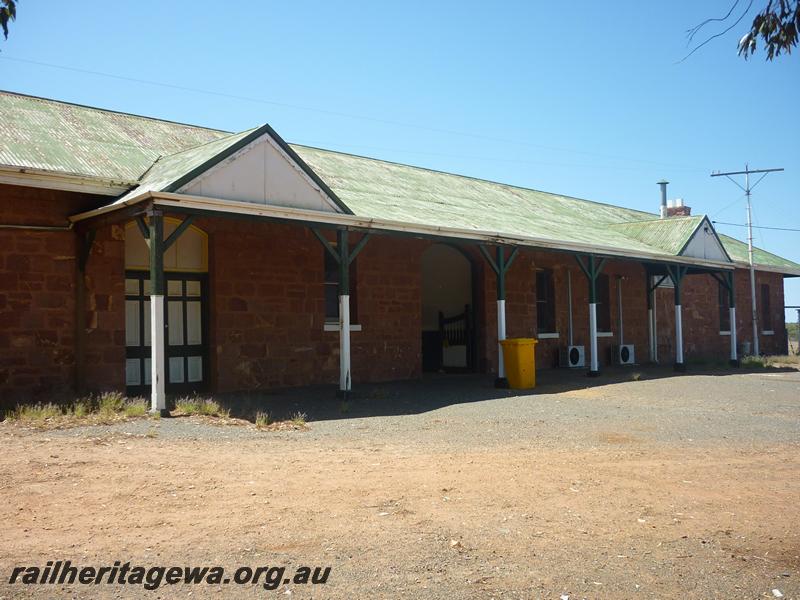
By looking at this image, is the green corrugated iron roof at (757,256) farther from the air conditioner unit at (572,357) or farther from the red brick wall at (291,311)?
the red brick wall at (291,311)

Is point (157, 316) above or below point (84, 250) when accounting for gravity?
below

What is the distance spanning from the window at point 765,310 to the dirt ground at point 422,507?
21002 millimetres

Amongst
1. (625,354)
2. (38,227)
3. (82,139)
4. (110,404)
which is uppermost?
(82,139)

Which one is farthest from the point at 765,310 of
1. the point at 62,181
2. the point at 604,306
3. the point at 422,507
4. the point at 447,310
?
the point at 422,507

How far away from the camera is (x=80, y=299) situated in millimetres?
11492

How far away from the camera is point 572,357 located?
20.0m

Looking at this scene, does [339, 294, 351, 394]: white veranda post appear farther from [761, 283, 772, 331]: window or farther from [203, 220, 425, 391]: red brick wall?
[761, 283, 772, 331]: window

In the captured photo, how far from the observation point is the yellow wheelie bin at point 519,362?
48.5 feet

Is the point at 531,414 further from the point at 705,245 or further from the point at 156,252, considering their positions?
the point at 705,245

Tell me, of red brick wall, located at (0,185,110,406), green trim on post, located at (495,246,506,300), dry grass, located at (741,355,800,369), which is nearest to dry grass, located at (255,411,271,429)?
red brick wall, located at (0,185,110,406)

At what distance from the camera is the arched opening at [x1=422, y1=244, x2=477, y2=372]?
19.1m

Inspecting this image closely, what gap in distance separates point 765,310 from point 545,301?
518 inches

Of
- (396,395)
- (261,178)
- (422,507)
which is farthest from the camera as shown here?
(396,395)

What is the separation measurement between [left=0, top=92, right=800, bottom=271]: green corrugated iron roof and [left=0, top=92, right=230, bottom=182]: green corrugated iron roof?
0.06 feet
